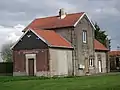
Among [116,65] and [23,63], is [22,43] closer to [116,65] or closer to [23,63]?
[23,63]

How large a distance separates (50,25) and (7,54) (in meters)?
20.6

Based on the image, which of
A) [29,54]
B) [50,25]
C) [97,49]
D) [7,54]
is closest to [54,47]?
[29,54]

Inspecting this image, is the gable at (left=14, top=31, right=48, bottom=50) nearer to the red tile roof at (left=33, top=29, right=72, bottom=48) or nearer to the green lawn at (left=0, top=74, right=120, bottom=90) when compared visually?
the red tile roof at (left=33, top=29, right=72, bottom=48)

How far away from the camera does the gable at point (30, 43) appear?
44.2m

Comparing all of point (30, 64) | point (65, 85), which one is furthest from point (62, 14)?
point (65, 85)

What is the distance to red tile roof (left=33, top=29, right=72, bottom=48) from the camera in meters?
44.8

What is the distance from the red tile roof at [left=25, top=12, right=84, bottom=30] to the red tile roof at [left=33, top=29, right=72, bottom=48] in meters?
1.85

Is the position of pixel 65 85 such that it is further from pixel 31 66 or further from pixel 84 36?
pixel 84 36

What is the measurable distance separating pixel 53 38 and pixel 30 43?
138 inches

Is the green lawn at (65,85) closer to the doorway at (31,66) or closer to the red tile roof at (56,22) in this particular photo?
the doorway at (31,66)

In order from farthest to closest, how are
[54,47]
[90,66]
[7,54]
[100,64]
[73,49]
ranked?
[7,54], [100,64], [90,66], [73,49], [54,47]

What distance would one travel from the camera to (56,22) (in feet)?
169

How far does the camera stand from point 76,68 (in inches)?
1933

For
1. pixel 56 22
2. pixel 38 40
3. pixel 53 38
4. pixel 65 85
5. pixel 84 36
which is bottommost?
pixel 65 85
